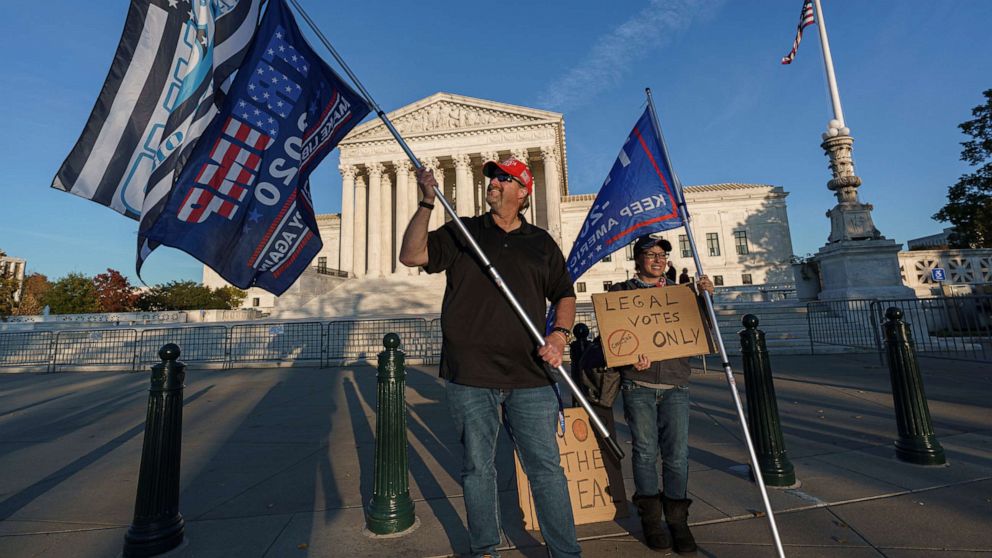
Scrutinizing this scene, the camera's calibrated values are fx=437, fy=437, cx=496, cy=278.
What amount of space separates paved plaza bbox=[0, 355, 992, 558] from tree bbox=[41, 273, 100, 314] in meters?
42.3

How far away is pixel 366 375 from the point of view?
10.2 m

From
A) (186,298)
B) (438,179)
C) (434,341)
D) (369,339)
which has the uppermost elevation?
(438,179)

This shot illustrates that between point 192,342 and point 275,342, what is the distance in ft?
8.67

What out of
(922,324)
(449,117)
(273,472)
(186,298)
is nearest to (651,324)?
(273,472)

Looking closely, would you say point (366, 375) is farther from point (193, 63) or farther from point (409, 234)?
point (409, 234)

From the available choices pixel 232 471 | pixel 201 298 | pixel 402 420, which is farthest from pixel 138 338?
pixel 201 298

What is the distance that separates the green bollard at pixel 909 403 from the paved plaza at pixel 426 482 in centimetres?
13

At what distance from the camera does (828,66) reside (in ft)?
46.3

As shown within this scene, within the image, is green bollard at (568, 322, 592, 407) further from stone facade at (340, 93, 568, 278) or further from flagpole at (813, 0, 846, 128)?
stone facade at (340, 93, 568, 278)

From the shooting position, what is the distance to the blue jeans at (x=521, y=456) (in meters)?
2.07

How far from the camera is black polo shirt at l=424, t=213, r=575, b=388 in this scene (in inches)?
86.2

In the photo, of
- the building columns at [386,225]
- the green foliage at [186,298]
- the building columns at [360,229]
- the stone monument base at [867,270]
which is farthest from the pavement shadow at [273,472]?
the green foliage at [186,298]

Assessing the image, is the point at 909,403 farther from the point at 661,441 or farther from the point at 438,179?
the point at 438,179

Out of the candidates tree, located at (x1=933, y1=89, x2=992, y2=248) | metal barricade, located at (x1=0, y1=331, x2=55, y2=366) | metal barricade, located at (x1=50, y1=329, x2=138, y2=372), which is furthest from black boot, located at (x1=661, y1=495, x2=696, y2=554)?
tree, located at (x1=933, y1=89, x2=992, y2=248)
